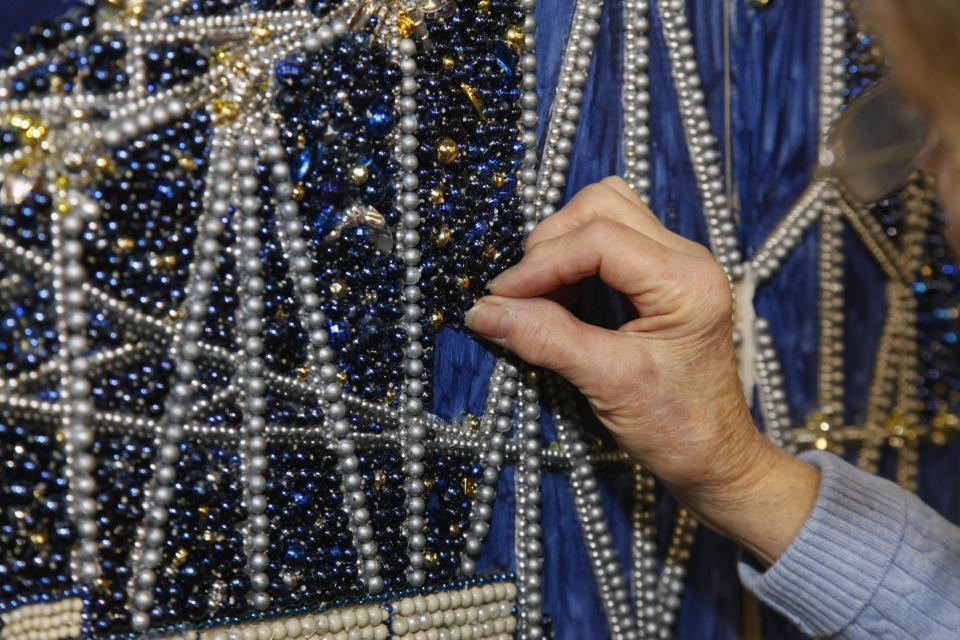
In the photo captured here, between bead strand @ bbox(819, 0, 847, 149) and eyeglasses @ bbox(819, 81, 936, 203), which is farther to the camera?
bead strand @ bbox(819, 0, 847, 149)

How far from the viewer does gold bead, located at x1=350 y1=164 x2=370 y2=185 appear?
73 centimetres

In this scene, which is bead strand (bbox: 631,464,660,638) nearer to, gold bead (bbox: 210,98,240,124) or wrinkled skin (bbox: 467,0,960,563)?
wrinkled skin (bbox: 467,0,960,563)

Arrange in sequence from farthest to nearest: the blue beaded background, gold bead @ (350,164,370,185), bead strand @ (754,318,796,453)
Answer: bead strand @ (754,318,796,453) < the blue beaded background < gold bead @ (350,164,370,185)

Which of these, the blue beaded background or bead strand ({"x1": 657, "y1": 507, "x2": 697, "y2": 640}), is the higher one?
the blue beaded background

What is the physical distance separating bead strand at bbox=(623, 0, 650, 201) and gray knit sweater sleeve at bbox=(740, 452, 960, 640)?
1.07ft

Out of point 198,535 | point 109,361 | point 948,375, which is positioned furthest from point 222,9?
point 948,375

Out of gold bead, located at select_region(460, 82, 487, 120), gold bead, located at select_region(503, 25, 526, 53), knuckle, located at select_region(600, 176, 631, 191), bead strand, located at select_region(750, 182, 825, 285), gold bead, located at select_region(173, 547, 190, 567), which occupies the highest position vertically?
gold bead, located at select_region(503, 25, 526, 53)

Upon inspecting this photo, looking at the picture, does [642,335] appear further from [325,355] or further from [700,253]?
[325,355]

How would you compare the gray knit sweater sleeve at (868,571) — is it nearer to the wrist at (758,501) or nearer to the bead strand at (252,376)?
the wrist at (758,501)

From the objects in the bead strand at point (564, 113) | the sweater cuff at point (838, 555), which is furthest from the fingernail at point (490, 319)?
the sweater cuff at point (838, 555)

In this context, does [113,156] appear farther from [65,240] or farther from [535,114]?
[535,114]

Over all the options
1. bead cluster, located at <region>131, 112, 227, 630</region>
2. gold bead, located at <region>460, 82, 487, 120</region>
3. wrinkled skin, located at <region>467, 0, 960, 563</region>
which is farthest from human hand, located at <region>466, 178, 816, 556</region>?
bead cluster, located at <region>131, 112, 227, 630</region>

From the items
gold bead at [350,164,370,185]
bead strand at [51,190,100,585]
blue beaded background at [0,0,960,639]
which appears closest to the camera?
bead strand at [51,190,100,585]

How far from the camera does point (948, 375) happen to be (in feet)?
3.58
